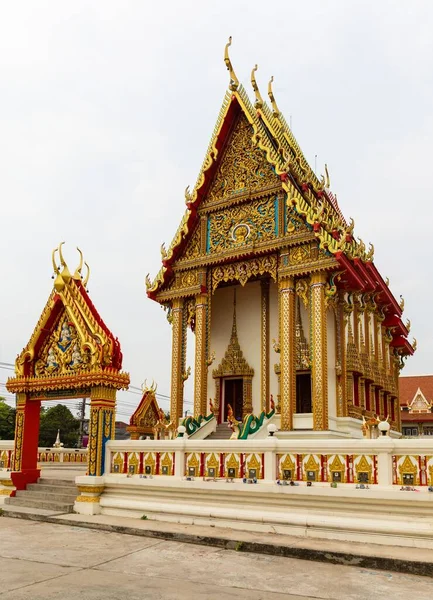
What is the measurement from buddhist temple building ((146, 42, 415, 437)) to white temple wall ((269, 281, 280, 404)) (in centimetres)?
3

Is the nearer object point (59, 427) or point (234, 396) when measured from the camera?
point (234, 396)

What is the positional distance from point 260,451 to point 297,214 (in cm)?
804

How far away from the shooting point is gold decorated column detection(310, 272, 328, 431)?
44.3 feet

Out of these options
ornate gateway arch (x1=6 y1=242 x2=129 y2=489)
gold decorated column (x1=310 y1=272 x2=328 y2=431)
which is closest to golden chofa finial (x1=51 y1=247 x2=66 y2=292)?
ornate gateway arch (x1=6 y1=242 x2=129 y2=489)

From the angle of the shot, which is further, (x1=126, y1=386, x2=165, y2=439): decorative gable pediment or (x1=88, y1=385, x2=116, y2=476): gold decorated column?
(x1=126, y1=386, x2=165, y2=439): decorative gable pediment

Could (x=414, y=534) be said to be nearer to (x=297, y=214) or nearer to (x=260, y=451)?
(x=260, y=451)

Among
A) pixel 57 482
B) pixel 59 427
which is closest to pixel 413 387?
pixel 59 427

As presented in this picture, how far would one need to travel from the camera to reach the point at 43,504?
31.1 feet

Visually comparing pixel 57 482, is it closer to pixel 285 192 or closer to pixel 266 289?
pixel 266 289

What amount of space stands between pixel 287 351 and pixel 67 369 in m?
6.12

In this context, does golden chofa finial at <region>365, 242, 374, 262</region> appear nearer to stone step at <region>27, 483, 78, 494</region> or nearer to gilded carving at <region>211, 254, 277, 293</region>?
gilded carving at <region>211, 254, 277, 293</region>

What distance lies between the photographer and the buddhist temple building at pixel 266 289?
14.3 m

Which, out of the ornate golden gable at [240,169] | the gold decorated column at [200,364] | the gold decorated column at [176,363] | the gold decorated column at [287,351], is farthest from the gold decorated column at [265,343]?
the ornate golden gable at [240,169]

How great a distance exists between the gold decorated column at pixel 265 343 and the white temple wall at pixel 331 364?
1.74 metres
